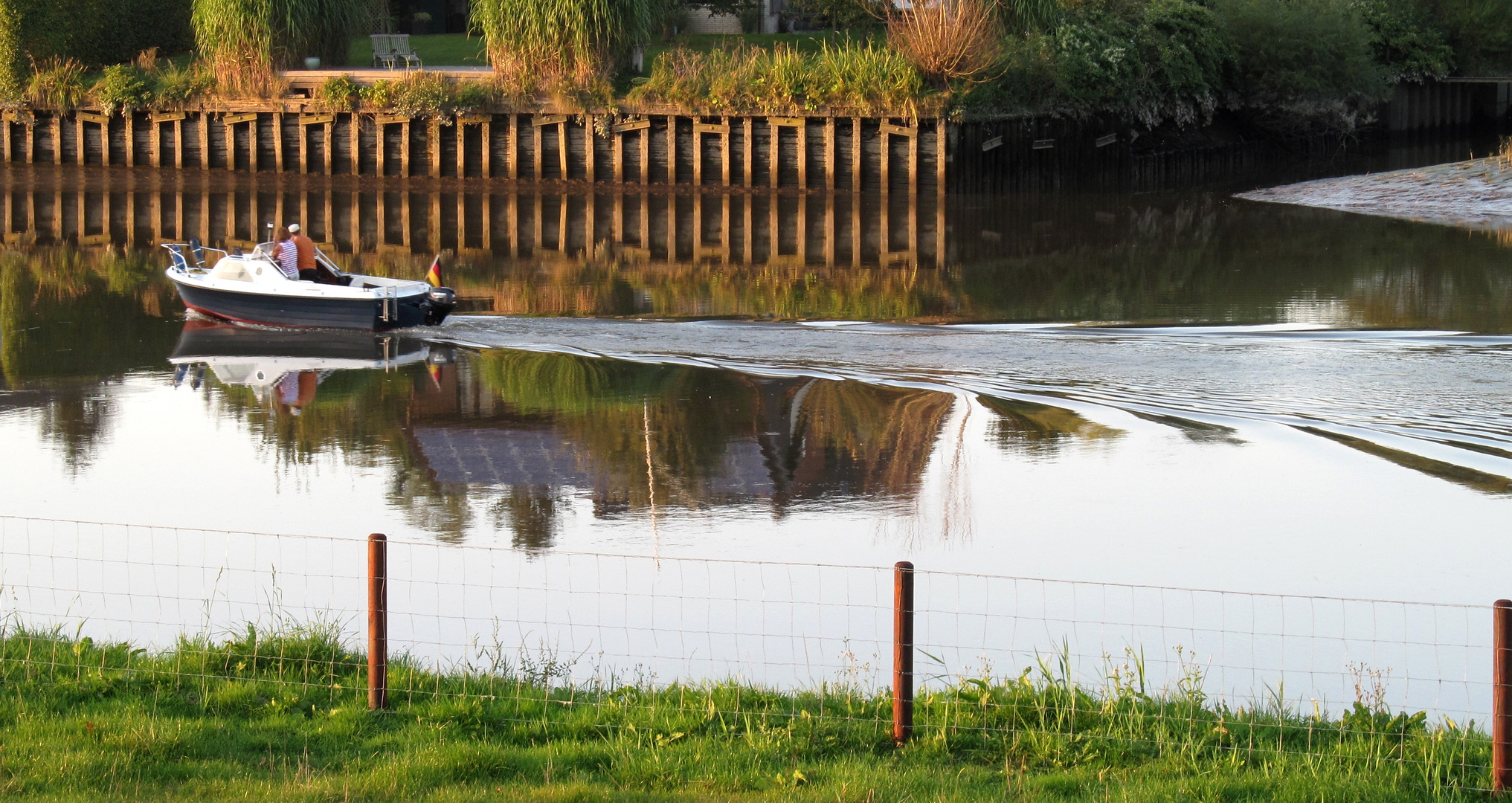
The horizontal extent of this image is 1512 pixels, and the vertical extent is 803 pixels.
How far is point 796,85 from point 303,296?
813 inches

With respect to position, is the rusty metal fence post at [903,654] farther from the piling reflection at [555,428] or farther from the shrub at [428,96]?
the shrub at [428,96]

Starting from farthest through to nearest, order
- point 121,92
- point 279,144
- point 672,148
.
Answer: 1. point 121,92
2. point 279,144
3. point 672,148

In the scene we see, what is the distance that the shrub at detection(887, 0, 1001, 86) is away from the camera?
39.9m

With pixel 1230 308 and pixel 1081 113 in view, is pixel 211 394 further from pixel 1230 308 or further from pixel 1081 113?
pixel 1081 113

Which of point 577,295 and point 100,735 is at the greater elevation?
point 577,295

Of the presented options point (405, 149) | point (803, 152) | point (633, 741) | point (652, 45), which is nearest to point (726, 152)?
point (803, 152)

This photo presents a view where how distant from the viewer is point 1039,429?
16.3 metres

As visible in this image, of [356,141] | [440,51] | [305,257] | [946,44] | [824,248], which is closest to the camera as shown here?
[305,257]

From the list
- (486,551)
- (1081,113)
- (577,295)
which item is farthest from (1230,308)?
(1081,113)

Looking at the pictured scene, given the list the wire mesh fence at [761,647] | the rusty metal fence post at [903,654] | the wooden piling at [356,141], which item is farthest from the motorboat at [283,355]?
the wooden piling at [356,141]

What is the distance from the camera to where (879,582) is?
1166 cm

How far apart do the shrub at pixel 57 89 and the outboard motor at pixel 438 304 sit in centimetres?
2983

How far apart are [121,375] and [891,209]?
2063 cm

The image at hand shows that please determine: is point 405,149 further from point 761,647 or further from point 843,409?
point 761,647
